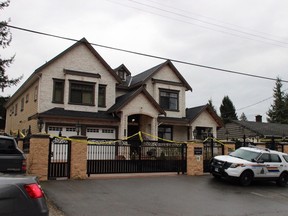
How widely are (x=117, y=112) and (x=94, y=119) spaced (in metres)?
1.82

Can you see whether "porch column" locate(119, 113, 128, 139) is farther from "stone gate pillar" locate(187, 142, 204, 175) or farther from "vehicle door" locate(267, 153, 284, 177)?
"vehicle door" locate(267, 153, 284, 177)

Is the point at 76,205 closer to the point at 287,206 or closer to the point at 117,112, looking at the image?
the point at 287,206

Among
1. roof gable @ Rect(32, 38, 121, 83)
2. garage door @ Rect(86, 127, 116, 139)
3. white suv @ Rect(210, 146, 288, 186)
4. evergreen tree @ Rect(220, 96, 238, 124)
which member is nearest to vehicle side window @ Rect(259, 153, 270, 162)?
white suv @ Rect(210, 146, 288, 186)

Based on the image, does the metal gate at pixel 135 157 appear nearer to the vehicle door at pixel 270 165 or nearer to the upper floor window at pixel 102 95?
the vehicle door at pixel 270 165

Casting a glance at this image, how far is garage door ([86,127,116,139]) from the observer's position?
2458cm

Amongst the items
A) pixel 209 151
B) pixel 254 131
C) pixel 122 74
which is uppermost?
pixel 122 74

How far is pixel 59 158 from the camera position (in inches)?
538

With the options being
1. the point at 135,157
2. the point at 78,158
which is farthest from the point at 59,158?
the point at 135,157

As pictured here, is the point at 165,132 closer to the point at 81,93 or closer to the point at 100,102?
the point at 100,102

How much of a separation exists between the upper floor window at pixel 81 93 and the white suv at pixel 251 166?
12484 mm

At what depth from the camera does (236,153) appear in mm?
16250

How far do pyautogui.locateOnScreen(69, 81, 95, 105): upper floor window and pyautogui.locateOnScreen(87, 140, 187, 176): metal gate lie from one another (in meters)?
9.38

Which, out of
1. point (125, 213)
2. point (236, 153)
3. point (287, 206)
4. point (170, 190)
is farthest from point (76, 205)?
point (236, 153)

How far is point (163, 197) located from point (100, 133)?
14.3m
